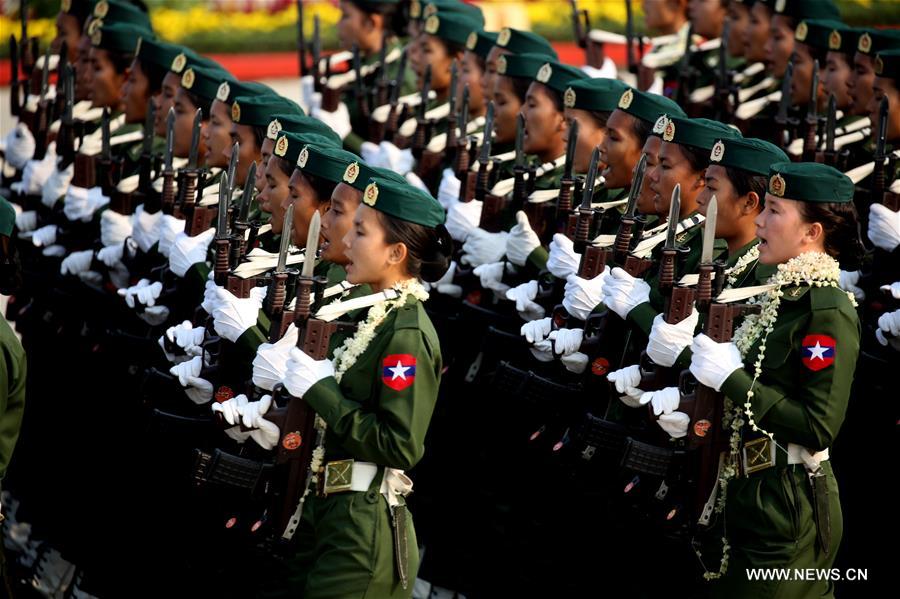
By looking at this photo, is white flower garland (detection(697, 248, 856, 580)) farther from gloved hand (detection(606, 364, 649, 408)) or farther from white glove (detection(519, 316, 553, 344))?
white glove (detection(519, 316, 553, 344))

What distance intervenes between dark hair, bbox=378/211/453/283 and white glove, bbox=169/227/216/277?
1.74m

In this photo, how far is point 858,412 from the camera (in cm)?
671

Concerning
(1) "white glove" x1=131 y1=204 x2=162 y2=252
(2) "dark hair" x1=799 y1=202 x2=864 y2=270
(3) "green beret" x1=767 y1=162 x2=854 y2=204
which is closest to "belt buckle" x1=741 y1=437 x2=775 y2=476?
(2) "dark hair" x1=799 y1=202 x2=864 y2=270

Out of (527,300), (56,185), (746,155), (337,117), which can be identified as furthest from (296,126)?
(337,117)

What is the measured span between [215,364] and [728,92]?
4.18 m

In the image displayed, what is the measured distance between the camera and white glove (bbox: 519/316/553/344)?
247 inches

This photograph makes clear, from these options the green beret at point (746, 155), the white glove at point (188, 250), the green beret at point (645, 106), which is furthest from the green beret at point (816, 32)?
the white glove at point (188, 250)

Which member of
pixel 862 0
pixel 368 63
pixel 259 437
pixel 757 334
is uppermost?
pixel 757 334

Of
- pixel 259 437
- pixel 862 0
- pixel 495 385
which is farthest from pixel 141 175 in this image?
pixel 862 0

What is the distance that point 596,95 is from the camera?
6996mm

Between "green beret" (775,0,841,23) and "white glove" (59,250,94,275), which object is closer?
"white glove" (59,250,94,275)

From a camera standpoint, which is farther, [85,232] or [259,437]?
[85,232]

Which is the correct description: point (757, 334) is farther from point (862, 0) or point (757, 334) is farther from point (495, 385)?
point (862, 0)

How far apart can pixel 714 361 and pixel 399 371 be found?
3.43 feet
